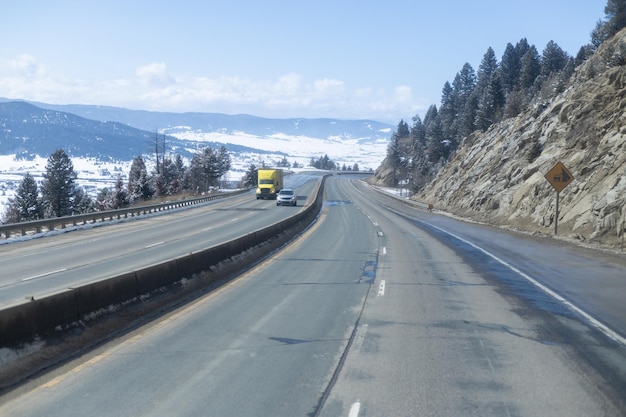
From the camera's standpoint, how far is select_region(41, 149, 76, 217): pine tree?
274ft

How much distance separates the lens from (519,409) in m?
6.83

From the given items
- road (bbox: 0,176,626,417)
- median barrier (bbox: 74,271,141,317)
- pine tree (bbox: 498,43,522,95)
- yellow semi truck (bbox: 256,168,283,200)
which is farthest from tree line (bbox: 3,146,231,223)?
median barrier (bbox: 74,271,141,317)

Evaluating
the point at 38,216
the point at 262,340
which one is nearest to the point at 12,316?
the point at 262,340

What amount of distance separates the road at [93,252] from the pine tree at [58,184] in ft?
145

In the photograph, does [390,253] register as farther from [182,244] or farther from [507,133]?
[507,133]

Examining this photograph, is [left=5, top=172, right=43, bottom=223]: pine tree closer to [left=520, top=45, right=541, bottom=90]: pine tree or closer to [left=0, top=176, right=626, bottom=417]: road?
[left=520, top=45, right=541, bottom=90]: pine tree

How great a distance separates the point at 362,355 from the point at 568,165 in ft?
108

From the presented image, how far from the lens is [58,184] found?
8412cm

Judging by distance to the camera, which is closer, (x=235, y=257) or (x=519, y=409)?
(x=519, y=409)

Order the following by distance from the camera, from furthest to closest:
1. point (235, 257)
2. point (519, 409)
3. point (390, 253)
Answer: point (390, 253) → point (235, 257) → point (519, 409)

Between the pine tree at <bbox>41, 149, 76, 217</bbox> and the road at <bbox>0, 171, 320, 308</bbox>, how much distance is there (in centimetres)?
4416

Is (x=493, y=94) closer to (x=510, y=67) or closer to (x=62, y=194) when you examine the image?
(x=510, y=67)

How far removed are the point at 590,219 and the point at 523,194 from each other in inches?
525

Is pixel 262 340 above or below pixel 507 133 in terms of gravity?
below
